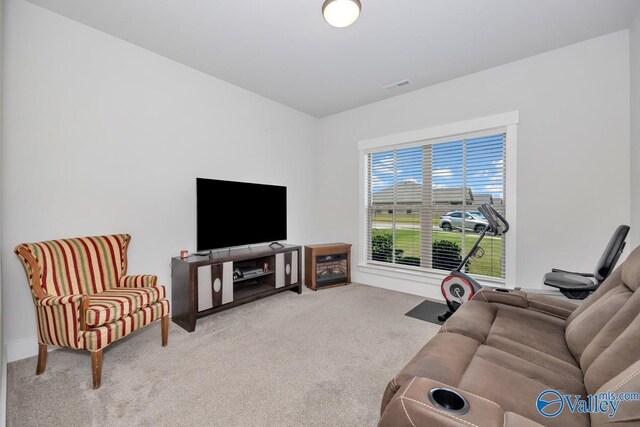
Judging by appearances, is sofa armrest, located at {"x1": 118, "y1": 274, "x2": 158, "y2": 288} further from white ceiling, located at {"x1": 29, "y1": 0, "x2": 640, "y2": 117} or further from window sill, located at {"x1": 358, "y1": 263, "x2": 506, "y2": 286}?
window sill, located at {"x1": 358, "y1": 263, "x2": 506, "y2": 286}

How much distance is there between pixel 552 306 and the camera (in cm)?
181

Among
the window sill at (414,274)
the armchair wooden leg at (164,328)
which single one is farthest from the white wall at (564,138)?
the armchair wooden leg at (164,328)

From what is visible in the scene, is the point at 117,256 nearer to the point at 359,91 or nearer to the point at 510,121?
the point at 359,91

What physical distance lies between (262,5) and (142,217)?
2318 millimetres

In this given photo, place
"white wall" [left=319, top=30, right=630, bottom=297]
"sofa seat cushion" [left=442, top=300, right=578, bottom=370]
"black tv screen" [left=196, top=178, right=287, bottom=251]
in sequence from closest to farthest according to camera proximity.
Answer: "sofa seat cushion" [left=442, top=300, right=578, bottom=370] < "white wall" [left=319, top=30, right=630, bottom=297] < "black tv screen" [left=196, top=178, right=287, bottom=251]

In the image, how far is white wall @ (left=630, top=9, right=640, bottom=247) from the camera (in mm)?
2320

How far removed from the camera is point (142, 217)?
290cm

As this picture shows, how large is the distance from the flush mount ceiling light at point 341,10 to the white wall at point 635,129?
241 cm

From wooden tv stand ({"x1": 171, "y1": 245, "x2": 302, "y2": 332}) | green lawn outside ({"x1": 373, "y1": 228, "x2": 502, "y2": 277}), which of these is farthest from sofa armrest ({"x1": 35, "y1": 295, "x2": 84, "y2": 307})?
green lawn outside ({"x1": 373, "y1": 228, "x2": 502, "y2": 277})

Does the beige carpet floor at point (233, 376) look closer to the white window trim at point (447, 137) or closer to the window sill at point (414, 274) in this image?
the window sill at point (414, 274)

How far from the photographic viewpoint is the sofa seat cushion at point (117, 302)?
6.26 feet

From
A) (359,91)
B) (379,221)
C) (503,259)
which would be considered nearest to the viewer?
(503,259)

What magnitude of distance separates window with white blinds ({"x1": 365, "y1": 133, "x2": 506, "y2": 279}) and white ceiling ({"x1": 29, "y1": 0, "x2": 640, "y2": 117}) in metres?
1.01

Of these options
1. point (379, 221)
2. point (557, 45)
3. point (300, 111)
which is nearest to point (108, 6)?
point (300, 111)
